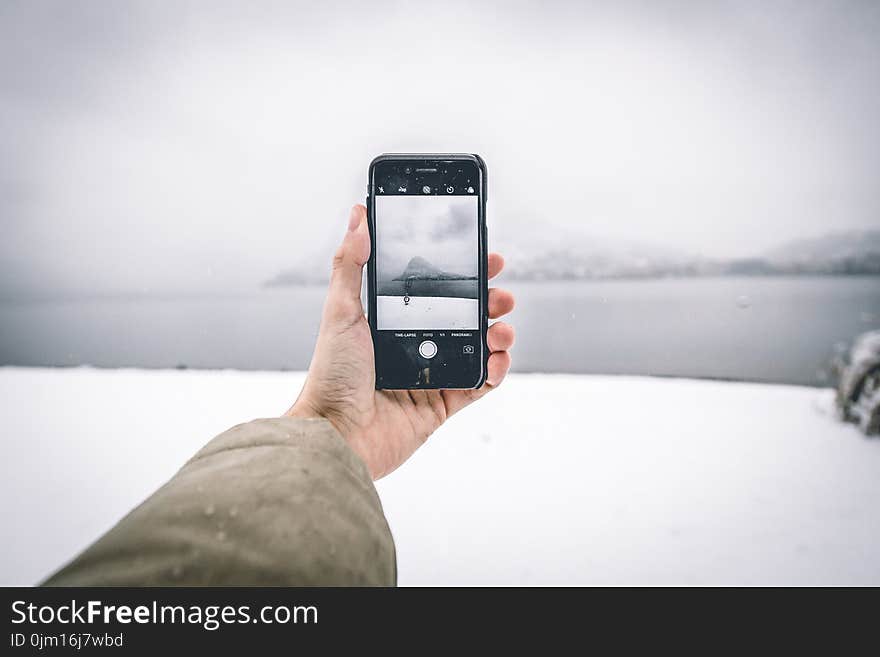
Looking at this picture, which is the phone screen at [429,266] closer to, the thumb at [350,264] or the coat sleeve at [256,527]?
the thumb at [350,264]

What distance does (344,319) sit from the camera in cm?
92

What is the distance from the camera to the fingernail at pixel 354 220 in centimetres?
93

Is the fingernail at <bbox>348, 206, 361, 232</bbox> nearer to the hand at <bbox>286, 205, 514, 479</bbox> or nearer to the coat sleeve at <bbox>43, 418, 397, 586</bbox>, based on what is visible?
the hand at <bbox>286, 205, 514, 479</bbox>

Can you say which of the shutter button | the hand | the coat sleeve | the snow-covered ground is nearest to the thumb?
the hand

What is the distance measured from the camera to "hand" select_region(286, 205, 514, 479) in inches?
35.3

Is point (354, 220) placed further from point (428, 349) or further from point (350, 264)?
point (428, 349)

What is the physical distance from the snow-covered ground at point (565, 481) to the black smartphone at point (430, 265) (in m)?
0.78

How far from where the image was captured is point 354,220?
0.93 meters

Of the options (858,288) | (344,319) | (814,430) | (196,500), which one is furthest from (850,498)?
(858,288)

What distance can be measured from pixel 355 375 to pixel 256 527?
55cm

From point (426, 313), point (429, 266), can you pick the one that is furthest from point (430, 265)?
point (426, 313)

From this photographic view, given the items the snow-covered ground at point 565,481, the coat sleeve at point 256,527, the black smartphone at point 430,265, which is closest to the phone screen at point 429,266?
the black smartphone at point 430,265

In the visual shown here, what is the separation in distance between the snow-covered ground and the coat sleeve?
3.41ft
